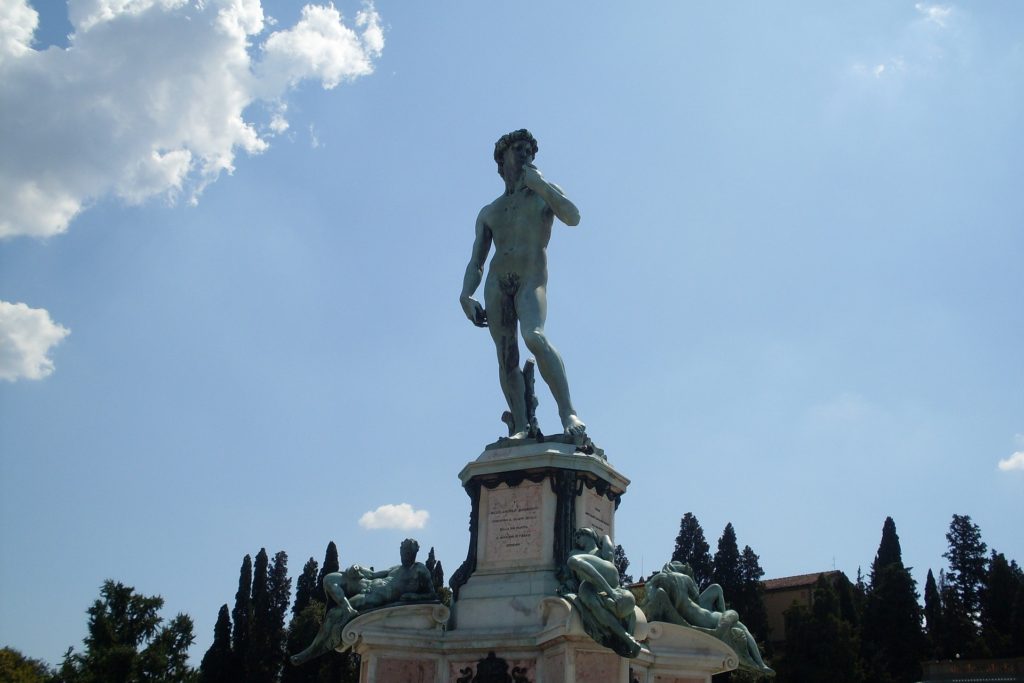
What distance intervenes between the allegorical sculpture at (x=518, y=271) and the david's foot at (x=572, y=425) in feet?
0.24

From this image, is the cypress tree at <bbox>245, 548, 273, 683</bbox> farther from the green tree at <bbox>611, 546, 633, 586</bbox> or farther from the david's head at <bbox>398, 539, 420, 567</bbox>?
the david's head at <bbox>398, 539, 420, 567</bbox>

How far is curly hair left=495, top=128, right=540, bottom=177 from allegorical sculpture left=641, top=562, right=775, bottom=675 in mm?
5411

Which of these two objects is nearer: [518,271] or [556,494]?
[556,494]

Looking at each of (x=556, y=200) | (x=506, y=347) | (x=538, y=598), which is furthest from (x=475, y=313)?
(x=538, y=598)

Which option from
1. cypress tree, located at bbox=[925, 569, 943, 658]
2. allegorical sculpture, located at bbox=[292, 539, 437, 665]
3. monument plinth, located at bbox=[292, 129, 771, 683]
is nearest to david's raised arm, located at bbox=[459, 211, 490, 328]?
monument plinth, located at bbox=[292, 129, 771, 683]

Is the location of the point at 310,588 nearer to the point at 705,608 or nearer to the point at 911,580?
the point at 911,580

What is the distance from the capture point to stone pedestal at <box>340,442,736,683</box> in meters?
8.88

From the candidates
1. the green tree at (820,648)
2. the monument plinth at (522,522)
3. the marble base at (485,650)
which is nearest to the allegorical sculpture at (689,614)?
the marble base at (485,650)

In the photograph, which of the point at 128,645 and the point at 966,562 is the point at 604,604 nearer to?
the point at 128,645

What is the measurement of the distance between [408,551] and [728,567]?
5002 cm

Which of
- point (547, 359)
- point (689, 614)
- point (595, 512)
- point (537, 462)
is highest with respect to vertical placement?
point (547, 359)

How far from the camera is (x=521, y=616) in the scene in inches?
372

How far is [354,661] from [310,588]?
23969 mm

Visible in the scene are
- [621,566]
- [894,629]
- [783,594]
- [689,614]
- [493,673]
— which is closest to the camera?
[493,673]
